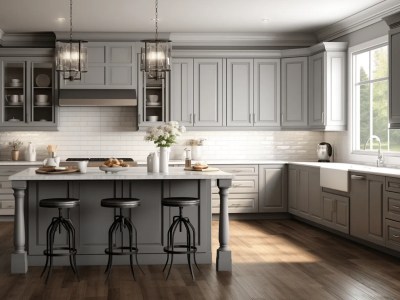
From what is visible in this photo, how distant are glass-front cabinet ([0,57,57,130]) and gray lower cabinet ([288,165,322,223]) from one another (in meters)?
3.62

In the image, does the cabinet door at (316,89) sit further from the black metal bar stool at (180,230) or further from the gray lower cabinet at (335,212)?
the black metal bar stool at (180,230)

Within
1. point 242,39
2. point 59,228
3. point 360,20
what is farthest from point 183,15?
point 59,228

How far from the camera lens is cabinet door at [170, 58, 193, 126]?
9883 millimetres

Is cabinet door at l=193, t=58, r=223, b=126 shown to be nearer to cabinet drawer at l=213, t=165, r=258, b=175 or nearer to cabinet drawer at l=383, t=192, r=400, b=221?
cabinet drawer at l=213, t=165, r=258, b=175

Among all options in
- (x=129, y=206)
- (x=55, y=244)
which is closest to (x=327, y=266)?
(x=129, y=206)

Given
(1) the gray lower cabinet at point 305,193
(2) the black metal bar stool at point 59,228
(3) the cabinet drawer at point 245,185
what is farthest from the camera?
(3) the cabinet drawer at point 245,185

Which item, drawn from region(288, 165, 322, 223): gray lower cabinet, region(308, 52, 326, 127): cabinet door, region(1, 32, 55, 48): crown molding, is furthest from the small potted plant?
region(308, 52, 326, 127): cabinet door

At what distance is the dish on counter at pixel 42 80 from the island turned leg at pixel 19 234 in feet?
13.1

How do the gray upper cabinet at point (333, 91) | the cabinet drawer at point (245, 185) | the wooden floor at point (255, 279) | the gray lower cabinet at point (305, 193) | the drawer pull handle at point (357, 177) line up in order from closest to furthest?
the wooden floor at point (255, 279), the drawer pull handle at point (357, 177), the gray lower cabinet at point (305, 193), the gray upper cabinet at point (333, 91), the cabinet drawer at point (245, 185)

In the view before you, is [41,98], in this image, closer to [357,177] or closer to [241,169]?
[241,169]

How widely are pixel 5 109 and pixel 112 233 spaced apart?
14.2 ft

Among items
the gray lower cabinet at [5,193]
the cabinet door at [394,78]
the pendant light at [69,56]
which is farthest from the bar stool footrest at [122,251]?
the gray lower cabinet at [5,193]

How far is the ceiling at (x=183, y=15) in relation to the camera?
7.82 metres

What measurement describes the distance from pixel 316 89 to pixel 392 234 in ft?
11.3
